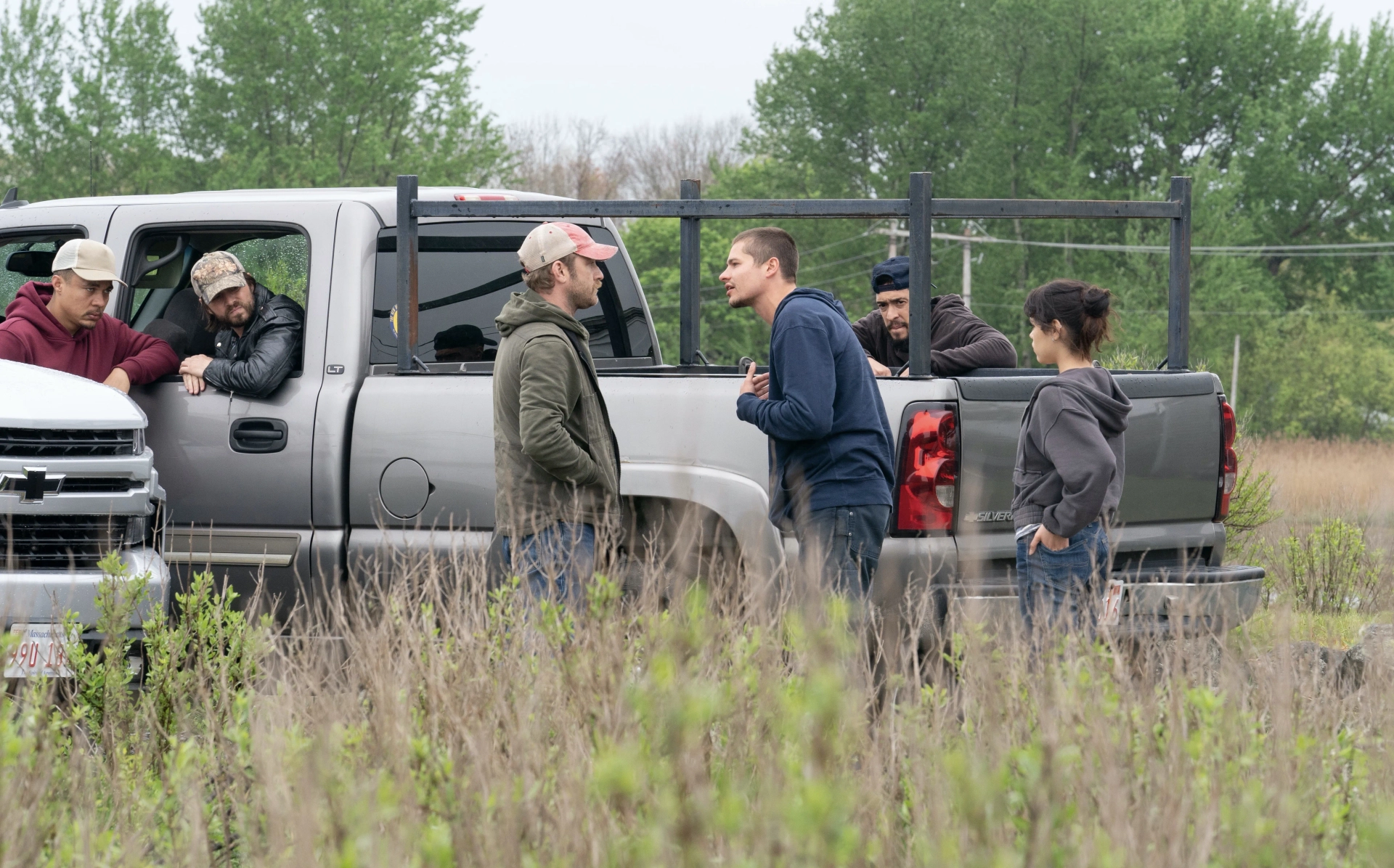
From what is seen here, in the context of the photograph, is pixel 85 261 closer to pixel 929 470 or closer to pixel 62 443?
pixel 62 443

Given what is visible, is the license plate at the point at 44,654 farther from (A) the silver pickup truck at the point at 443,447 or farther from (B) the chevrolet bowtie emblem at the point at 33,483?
(A) the silver pickup truck at the point at 443,447

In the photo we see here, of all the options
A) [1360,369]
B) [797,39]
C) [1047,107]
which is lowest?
[1360,369]

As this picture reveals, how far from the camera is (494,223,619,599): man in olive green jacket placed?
4.25 meters

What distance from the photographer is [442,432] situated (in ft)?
16.1

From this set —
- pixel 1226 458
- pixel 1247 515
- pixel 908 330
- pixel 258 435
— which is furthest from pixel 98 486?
pixel 1247 515

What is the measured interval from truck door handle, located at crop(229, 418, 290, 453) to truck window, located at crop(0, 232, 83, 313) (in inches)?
54.3

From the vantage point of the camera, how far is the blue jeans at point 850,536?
14.3 feet

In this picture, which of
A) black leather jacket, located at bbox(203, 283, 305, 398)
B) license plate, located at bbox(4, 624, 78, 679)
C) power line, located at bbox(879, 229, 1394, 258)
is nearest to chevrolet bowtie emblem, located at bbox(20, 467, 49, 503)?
license plate, located at bbox(4, 624, 78, 679)

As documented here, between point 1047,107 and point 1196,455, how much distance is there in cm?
3809

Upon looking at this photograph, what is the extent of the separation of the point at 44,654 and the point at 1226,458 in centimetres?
408

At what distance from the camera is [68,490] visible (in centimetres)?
450

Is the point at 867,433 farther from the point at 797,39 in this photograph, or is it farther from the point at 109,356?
the point at 797,39

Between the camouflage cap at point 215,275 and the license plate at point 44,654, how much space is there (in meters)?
1.52

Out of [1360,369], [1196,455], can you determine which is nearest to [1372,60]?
[1360,369]
